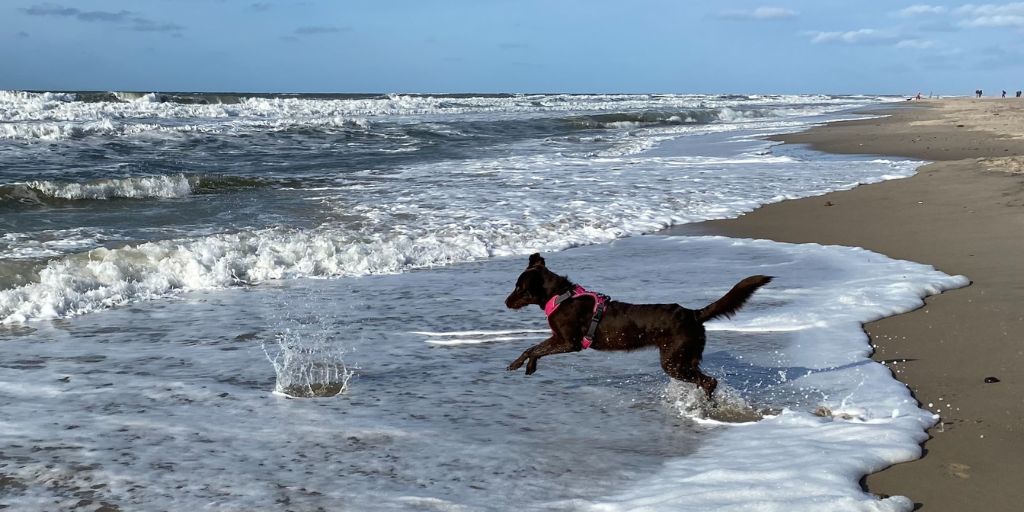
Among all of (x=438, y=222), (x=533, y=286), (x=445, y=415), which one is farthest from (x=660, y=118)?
(x=445, y=415)

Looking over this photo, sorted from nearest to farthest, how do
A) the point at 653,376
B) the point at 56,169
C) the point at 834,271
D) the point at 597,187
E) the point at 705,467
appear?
the point at 705,467, the point at 653,376, the point at 834,271, the point at 597,187, the point at 56,169

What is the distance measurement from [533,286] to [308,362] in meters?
1.42

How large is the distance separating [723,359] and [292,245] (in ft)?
16.7

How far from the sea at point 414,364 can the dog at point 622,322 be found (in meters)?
0.20

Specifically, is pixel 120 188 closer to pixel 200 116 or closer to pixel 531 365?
pixel 531 365

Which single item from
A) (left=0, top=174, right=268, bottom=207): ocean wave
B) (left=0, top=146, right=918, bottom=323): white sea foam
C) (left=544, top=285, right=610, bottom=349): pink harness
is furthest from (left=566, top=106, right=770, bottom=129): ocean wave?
(left=544, top=285, right=610, bottom=349): pink harness

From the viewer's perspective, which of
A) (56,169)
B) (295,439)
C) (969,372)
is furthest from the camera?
(56,169)

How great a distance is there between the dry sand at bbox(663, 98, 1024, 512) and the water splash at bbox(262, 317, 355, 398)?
284 centimetres

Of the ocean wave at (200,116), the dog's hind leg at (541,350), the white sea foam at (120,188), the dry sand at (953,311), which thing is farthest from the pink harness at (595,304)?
the ocean wave at (200,116)

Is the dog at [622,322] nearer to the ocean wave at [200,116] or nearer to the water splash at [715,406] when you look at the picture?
the water splash at [715,406]

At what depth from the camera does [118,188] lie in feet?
47.0

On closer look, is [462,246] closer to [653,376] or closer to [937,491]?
[653,376]

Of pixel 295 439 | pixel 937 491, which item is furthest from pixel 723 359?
pixel 295 439

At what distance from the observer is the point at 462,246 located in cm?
941
